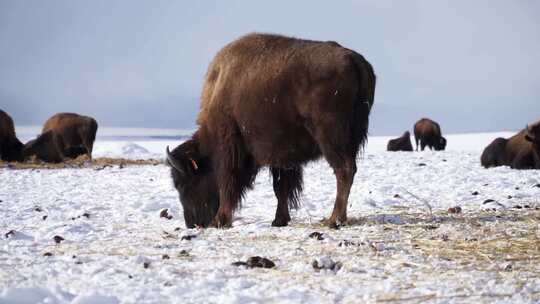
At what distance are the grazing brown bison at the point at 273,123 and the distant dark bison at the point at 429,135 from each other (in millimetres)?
37165

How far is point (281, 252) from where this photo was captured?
17.9 feet

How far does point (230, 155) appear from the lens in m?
8.24

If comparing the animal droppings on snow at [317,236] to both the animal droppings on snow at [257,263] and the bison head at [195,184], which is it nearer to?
the animal droppings on snow at [257,263]

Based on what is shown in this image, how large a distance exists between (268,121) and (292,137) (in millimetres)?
336

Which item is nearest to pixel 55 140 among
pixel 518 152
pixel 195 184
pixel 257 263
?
pixel 518 152

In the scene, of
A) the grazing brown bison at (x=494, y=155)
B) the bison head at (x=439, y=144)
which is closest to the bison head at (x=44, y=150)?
the grazing brown bison at (x=494, y=155)

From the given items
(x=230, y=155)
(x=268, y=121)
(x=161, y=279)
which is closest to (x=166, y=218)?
(x=230, y=155)

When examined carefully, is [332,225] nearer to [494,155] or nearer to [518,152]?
[518,152]

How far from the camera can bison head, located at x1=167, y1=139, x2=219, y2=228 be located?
8.62 meters

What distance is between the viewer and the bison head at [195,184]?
28.3 ft

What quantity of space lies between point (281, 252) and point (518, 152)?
48.5ft

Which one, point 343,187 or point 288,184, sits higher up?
point 343,187

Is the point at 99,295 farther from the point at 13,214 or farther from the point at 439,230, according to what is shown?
the point at 13,214

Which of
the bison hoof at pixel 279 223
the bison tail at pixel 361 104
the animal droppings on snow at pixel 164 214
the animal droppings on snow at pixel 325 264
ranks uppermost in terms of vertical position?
the bison tail at pixel 361 104
